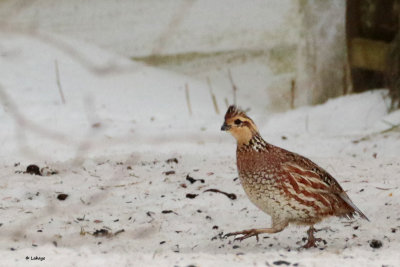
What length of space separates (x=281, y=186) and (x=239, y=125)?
15.1 inches

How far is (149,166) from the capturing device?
531cm

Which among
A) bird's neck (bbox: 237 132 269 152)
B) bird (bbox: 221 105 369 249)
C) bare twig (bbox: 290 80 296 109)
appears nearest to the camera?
bird (bbox: 221 105 369 249)

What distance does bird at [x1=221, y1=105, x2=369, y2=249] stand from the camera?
11.9ft

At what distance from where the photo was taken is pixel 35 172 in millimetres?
5016

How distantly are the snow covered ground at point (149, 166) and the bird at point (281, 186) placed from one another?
0.52 feet

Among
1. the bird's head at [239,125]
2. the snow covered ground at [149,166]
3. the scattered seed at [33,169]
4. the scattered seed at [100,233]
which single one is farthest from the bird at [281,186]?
the scattered seed at [33,169]

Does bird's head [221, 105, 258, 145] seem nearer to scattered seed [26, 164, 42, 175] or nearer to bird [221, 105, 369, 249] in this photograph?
bird [221, 105, 369, 249]

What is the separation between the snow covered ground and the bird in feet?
0.52

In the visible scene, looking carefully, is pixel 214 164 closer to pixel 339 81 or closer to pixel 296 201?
pixel 296 201

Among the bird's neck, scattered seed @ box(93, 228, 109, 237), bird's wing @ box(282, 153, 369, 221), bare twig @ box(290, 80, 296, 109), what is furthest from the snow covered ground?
the bird's neck

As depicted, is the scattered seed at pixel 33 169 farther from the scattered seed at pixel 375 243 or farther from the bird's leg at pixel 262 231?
the scattered seed at pixel 375 243

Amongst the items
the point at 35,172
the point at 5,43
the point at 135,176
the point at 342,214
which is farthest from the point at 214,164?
the point at 5,43

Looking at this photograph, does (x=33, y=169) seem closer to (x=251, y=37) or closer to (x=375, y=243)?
(x=375, y=243)

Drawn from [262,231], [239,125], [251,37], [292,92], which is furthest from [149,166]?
[251,37]
